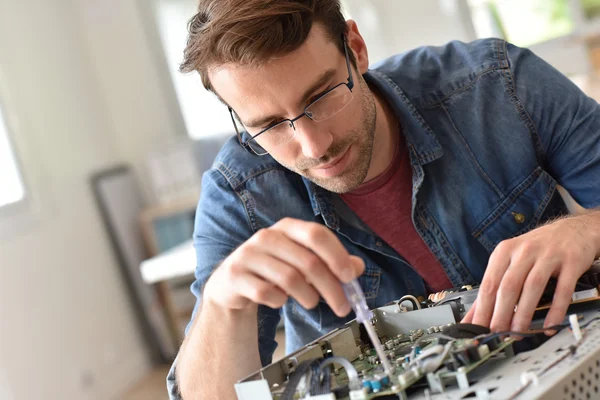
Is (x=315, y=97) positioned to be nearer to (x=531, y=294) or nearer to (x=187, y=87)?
(x=531, y=294)

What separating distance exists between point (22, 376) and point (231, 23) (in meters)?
2.79

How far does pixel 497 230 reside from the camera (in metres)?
1.48

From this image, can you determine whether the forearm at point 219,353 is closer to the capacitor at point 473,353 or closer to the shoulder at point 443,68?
the capacitor at point 473,353

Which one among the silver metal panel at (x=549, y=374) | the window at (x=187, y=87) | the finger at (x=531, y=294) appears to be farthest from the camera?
the window at (x=187, y=87)

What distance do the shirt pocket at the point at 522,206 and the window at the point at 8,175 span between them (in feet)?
9.67

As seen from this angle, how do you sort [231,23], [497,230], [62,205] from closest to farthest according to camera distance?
[231,23], [497,230], [62,205]

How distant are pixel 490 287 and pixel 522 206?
530mm

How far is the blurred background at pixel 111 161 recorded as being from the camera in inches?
150

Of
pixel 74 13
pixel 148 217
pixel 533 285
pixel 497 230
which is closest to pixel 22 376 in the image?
pixel 148 217

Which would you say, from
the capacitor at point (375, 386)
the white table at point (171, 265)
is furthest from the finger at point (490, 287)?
the white table at point (171, 265)

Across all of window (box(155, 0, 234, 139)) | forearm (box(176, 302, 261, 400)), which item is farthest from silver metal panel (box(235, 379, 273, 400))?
window (box(155, 0, 234, 139))

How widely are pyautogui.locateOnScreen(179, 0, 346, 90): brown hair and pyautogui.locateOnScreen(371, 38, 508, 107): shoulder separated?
0.25 metres

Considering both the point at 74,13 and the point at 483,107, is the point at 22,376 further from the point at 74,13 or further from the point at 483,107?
the point at 483,107

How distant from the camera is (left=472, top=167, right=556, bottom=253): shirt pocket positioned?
1.47 metres
